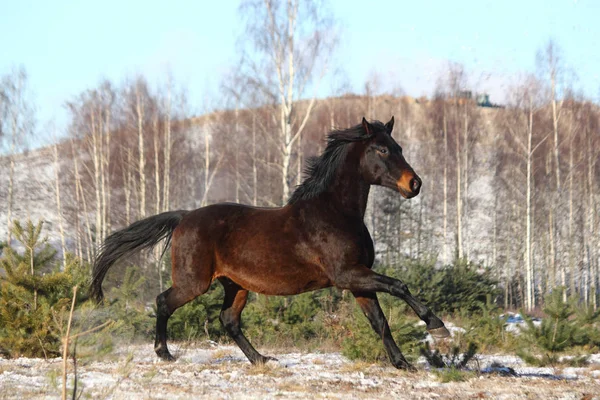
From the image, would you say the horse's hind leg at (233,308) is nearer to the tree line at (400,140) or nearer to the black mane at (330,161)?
the black mane at (330,161)

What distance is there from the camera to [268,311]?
11.7m

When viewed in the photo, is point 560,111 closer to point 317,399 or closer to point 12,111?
point 12,111

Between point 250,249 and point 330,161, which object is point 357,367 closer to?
point 250,249

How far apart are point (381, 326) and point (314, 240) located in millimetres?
976

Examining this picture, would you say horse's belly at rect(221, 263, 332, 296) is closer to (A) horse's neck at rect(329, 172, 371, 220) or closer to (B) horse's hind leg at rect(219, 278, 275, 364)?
(A) horse's neck at rect(329, 172, 371, 220)

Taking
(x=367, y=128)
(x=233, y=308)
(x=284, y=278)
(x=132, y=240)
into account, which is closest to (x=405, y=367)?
(x=284, y=278)

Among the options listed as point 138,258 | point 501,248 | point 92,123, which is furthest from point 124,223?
point 501,248

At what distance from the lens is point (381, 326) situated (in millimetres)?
5984

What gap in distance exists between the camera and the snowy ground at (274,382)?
4.68 metres

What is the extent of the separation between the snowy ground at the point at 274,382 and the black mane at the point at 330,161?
5.45ft

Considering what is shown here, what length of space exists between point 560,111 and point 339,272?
2865 cm

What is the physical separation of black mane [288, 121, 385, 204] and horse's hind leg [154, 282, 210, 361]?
1375 mm

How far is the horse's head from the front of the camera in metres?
5.93

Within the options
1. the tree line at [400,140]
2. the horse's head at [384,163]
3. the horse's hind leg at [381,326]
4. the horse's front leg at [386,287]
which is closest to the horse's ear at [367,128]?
the horse's head at [384,163]
